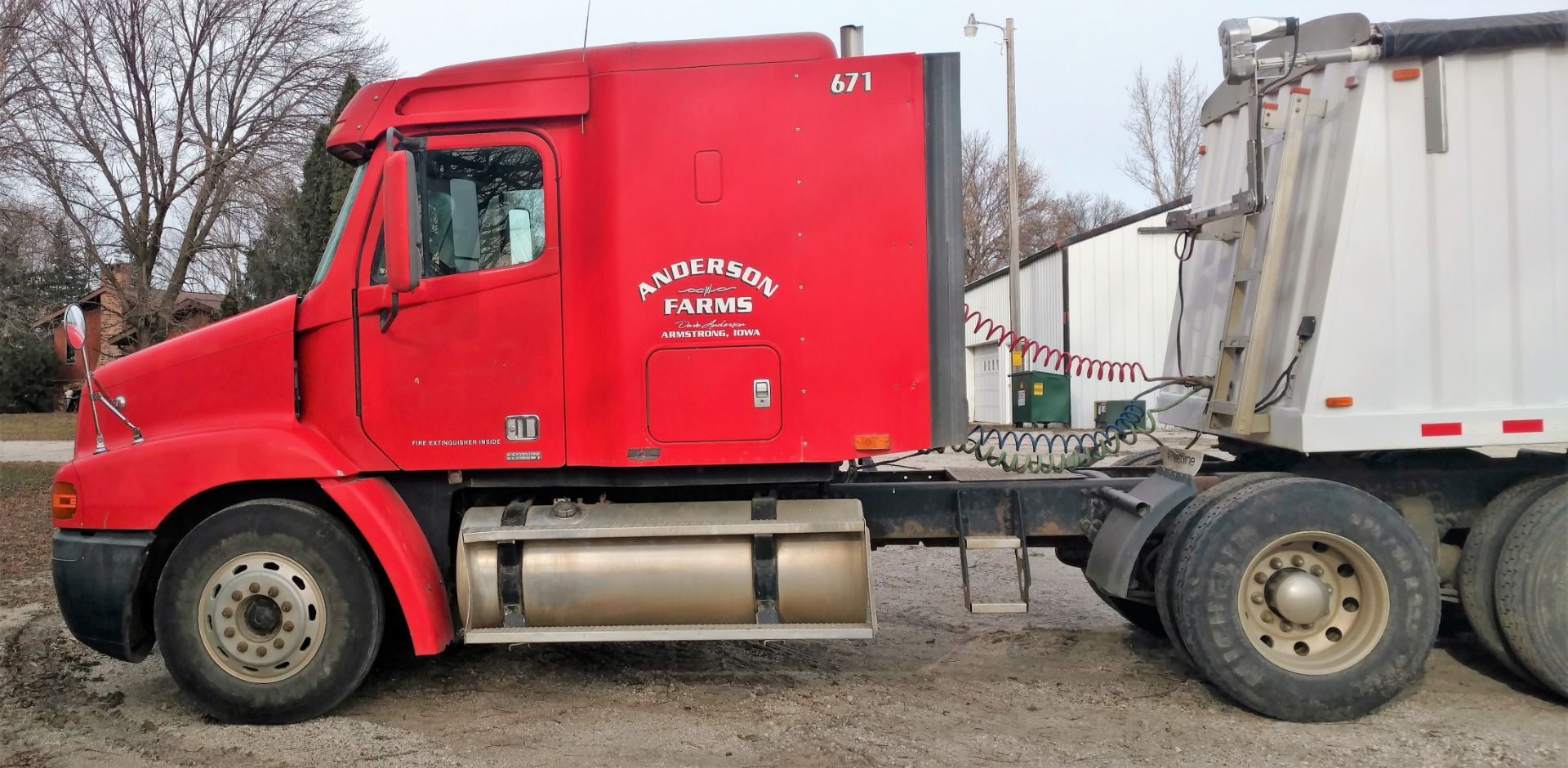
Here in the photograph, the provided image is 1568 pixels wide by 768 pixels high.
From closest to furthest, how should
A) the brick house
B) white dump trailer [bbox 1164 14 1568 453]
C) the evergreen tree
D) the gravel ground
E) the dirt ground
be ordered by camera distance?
the dirt ground, white dump trailer [bbox 1164 14 1568 453], the gravel ground, the evergreen tree, the brick house

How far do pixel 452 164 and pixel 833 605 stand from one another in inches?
105

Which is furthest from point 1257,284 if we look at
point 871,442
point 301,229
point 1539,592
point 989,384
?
point 301,229

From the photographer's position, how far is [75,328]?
467cm

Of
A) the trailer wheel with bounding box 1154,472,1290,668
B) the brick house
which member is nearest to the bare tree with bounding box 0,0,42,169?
the brick house

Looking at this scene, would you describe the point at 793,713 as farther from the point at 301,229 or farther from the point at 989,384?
the point at 989,384

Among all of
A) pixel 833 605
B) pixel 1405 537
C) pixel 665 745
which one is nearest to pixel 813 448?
pixel 833 605

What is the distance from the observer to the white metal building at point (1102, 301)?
2058 centimetres

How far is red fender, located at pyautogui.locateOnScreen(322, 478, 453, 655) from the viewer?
4.52 meters

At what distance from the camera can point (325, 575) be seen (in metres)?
4.57

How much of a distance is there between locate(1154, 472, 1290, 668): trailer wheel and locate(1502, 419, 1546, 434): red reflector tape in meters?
0.91

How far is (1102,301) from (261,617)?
1949 centimetres

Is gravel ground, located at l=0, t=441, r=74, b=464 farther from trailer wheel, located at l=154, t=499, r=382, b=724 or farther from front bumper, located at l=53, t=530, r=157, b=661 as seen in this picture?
trailer wheel, located at l=154, t=499, r=382, b=724

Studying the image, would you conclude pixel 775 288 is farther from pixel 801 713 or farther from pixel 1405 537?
pixel 1405 537

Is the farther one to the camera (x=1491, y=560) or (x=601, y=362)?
(x=1491, y=560)
